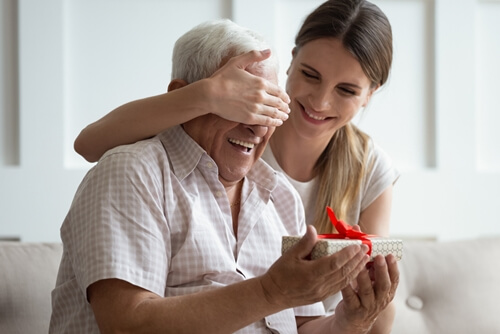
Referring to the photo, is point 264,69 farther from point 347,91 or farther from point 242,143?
point 347,91

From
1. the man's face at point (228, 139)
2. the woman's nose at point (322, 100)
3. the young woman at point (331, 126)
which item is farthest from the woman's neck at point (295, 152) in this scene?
the man's face at point (228, 139)

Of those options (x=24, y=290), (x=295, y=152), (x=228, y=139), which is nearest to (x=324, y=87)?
(x=295, y=152)

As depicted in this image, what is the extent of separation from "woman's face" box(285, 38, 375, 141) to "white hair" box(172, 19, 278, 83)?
475mm

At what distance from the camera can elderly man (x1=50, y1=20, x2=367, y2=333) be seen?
123 centimetres

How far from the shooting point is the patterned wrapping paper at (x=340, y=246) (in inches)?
47.0

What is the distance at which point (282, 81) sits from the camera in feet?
8.48

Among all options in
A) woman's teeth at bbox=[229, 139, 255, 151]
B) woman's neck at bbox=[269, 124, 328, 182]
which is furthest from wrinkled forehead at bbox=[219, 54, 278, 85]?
woman's neck at bbox=[269, 124, 328, 182]

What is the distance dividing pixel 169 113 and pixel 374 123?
1479mm

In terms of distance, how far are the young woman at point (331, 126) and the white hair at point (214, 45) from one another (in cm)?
11

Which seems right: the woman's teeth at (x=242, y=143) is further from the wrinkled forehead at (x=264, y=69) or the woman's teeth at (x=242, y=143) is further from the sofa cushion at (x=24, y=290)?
the sofa cushion at (x=24, y=290)

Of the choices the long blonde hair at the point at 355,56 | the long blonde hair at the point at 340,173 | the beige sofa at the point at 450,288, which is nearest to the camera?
the long blonde hair at the point at 355,56

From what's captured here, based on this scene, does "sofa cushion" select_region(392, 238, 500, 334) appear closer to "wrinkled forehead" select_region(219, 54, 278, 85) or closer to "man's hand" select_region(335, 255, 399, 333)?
"man's hand" select_region(335, 255, 399, 333)

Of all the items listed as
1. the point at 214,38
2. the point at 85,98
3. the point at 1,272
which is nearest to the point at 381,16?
the point at 214,38

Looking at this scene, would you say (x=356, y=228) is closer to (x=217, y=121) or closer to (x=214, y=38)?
(x=217, y=121)
